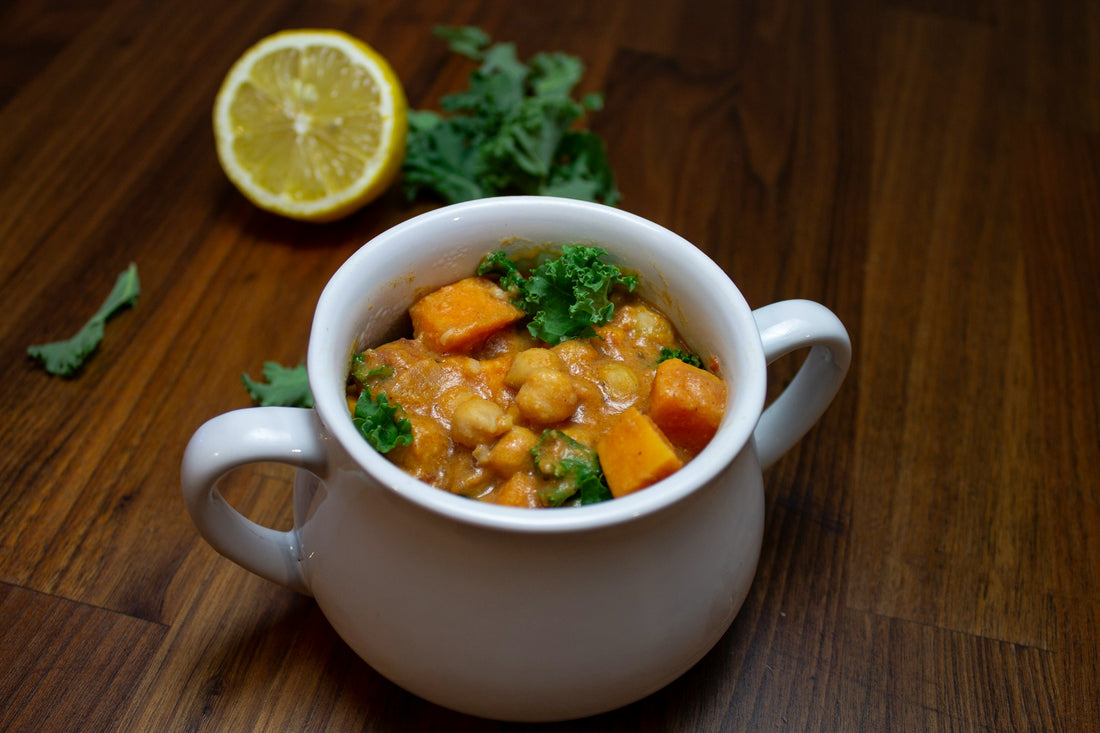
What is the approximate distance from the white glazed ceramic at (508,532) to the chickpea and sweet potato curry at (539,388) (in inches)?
1.8

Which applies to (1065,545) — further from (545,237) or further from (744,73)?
(744,73)

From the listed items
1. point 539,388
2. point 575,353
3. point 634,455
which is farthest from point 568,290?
point 634,455

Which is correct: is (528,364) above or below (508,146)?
above

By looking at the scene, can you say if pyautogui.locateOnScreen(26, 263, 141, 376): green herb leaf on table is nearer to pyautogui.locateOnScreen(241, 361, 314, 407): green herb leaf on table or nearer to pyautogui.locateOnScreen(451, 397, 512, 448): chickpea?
pyautogui.locateOnScreen(241, 361, 314, 407): green herb leaf on table

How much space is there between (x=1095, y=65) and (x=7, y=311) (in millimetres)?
2665

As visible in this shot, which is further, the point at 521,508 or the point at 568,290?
the point at 568,290

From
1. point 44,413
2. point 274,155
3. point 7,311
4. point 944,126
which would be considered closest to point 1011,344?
point 944,126

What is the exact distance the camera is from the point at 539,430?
3.75ft

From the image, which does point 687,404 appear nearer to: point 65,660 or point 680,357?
point 680,357

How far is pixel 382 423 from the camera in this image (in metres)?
1.10

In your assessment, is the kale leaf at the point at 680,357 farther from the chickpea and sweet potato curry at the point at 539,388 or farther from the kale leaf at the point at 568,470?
the kale leaf at the point at 568,470

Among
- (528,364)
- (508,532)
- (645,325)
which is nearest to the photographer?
(508,532)

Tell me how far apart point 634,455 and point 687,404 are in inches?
4.3

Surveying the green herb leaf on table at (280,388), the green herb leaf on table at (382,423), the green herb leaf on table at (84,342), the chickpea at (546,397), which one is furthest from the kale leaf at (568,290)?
the green herb leaf on table at (84,342)
